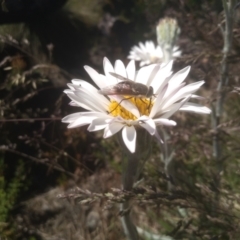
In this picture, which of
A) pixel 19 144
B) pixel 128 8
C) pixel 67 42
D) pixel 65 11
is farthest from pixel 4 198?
pixel 128 8

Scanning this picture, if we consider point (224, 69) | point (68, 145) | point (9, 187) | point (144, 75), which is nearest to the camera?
point (144, 75)

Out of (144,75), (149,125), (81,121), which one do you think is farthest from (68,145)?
(149,125)

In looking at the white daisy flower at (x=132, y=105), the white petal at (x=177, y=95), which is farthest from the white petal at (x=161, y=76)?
the white petal at (x=177, y=95)

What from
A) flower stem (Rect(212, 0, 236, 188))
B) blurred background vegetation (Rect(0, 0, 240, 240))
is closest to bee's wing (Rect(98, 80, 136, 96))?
blurred background vegetation (Rect(0, 0, 240, 240))

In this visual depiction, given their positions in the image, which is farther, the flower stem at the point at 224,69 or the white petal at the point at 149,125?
the flower stem at the point at 224,69

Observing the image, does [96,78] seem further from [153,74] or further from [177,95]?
[177,95]

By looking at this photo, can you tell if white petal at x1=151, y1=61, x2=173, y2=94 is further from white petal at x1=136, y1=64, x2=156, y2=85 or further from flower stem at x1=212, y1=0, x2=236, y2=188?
flower stem at x1=212, y1=0, x2=236, y2=188

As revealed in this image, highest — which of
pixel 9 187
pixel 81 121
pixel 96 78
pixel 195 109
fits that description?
pixel 96 78

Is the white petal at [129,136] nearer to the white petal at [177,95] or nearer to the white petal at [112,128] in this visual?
the white petal at [112,128]
